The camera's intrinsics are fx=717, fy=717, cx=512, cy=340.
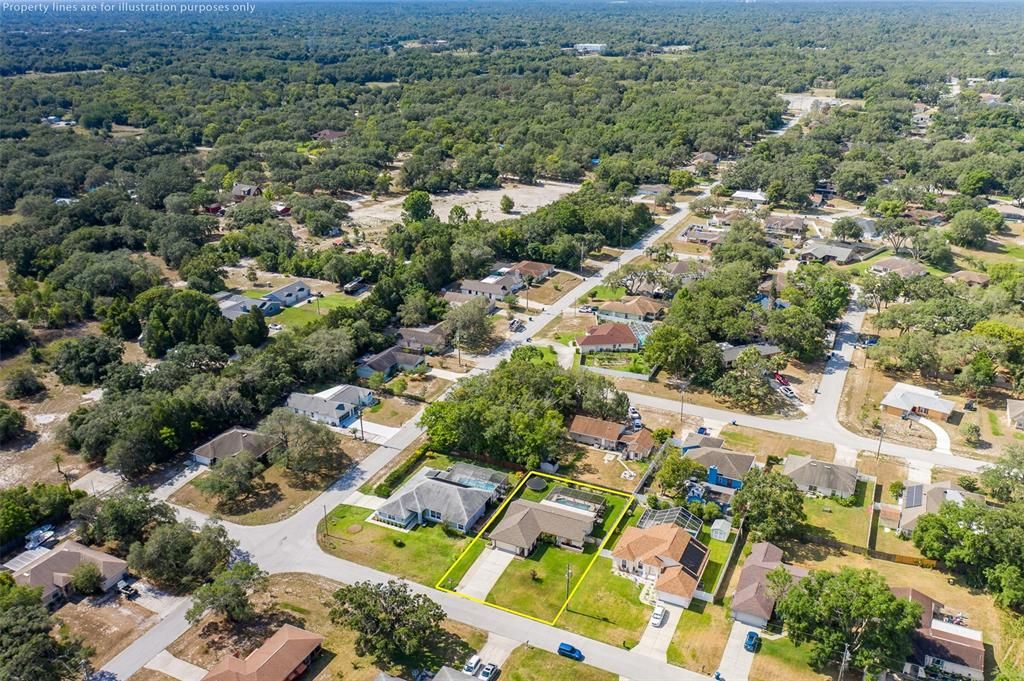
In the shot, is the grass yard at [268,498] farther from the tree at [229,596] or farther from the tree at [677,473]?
the tree at [677,473]

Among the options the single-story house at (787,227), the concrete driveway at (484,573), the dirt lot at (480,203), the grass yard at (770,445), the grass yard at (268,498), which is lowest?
the concrete driveway at (484,573)

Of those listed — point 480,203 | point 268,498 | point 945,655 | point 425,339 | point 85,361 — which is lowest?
point 268,498

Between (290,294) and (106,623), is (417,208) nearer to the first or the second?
(290,294)

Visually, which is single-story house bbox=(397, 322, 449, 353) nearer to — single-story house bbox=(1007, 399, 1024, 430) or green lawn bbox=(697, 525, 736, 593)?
green lawn bbox=(697, 525, 736, 593)

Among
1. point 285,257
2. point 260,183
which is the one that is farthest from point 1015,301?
point 260,183

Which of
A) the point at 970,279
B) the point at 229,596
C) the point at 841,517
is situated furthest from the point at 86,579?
the point at 970,279

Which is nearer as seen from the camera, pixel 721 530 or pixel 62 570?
pixel 62 570

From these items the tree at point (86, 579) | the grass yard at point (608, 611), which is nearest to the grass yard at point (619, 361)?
the grass yard at point (608, 611)
